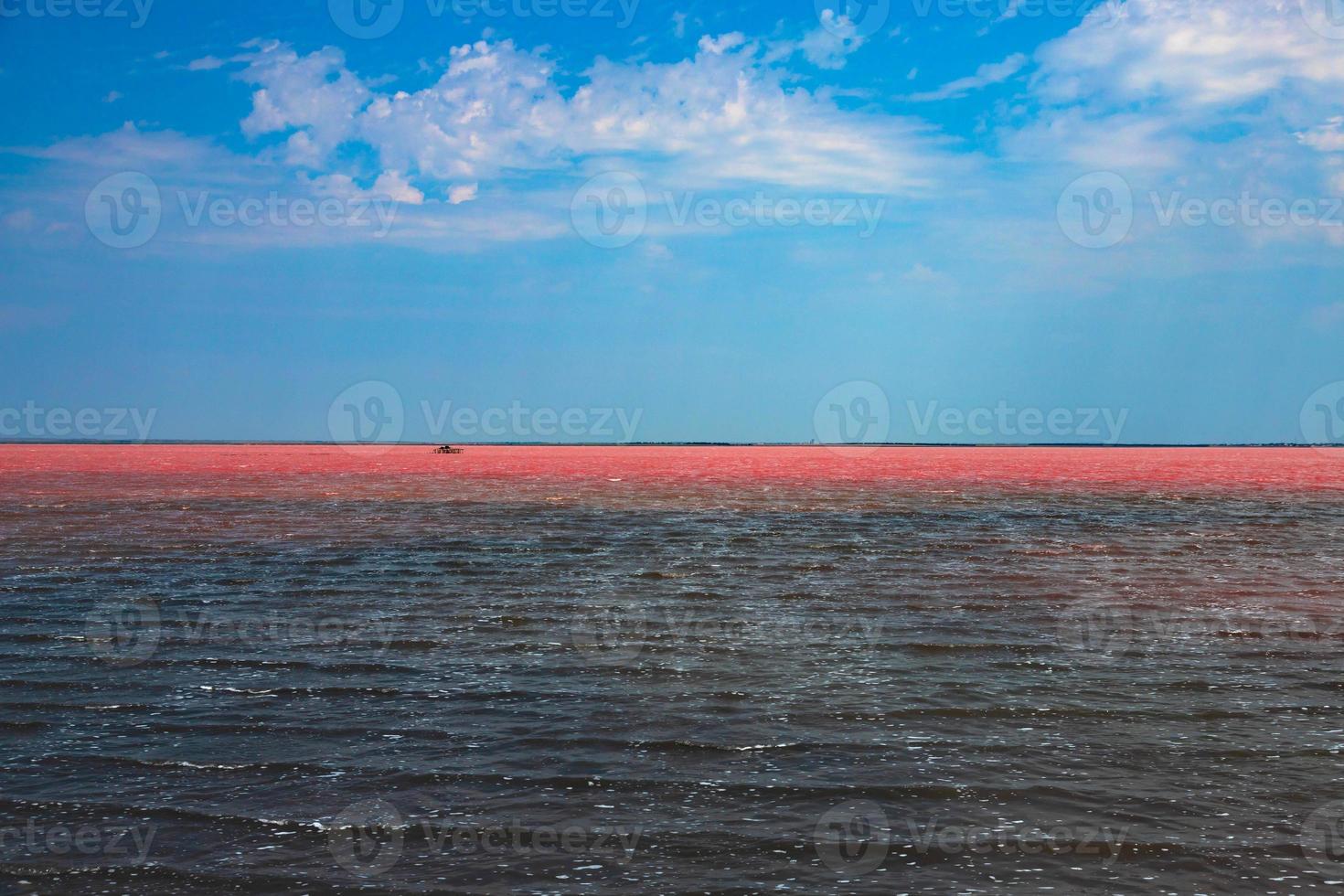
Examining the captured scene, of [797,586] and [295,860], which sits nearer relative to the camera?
[295,860]

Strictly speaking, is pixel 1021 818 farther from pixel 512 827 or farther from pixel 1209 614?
pixel 1209 614

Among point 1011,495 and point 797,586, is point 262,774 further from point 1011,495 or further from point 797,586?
point 1011,495

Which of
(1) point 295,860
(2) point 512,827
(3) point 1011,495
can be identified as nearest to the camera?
(1) point 295,860

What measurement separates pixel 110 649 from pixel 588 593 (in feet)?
26.6

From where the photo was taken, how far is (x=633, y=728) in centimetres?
1038

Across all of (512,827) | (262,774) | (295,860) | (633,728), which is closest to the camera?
(295,860)

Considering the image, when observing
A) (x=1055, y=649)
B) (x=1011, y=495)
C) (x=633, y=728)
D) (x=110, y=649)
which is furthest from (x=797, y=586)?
(x=1011, y=495)

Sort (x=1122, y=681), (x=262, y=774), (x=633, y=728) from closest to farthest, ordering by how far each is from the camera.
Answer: (x=262, y=774), (x=633, y=728), (x=1122, y=681)

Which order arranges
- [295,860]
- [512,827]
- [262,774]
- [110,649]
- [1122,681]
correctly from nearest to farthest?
[295,860], [512,827], [262,774], [1122,681], [110,649]

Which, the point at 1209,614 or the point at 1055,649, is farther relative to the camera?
the point at 1209,614

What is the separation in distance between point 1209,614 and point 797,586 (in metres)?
7.08

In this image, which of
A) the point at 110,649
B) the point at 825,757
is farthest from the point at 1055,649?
the point at 110,649

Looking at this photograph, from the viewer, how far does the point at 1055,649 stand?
1419 centimetres

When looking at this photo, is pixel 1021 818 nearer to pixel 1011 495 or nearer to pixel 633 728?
pixel 633 728
